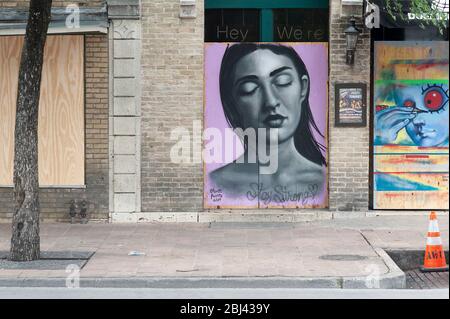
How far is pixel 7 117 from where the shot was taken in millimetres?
14109

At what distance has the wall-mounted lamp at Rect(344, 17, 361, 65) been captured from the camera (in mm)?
13422

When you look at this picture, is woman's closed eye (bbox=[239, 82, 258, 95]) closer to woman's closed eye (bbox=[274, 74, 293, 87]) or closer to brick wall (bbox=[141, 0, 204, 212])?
woman's closed eye (bbox=[274, 74, 293, 87])

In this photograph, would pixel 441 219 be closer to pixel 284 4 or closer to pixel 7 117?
pixel 284 4

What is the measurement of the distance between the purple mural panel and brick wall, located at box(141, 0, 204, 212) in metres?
0.28

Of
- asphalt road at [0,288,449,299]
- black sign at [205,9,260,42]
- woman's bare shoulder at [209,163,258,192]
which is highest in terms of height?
black sign at [205,9,260,42]

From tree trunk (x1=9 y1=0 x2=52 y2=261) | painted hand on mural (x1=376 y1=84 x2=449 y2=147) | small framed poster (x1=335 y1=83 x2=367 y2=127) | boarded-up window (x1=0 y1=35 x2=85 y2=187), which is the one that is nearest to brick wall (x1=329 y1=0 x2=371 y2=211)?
small framed poster (x1=335 y1=83 x2=367 y2=127)

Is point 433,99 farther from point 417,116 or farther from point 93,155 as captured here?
point 93,155

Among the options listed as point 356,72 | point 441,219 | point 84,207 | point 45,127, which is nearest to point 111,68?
point 45,127

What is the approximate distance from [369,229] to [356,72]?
2737 mm

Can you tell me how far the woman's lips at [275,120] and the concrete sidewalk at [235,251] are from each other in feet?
5.89

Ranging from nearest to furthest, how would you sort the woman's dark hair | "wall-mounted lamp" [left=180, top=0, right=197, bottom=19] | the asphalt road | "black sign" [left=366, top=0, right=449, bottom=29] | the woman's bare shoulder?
the asphalt road
"black sign" [left=366, top=0, right=449, bottom=29]
"wall-mounted lamp" [left=180, top=0, right=197, bottom=19]
the woman's dark hair
the woman's bare shoulder

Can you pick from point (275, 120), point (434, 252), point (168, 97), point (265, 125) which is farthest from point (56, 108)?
point (434, 252)

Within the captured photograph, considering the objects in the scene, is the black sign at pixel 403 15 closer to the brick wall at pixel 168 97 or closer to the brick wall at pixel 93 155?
the brick wall at pixel 168 97

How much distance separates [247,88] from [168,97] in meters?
1.37
